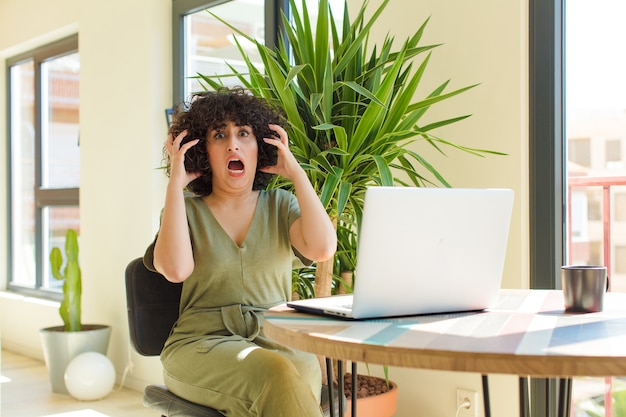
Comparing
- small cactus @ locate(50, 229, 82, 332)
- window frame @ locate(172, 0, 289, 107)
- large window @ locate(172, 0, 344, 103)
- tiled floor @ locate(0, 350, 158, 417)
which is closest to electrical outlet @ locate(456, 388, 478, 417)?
tiled floor @ locate(0, 350, 158, 417)

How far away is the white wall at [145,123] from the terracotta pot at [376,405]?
30 cm

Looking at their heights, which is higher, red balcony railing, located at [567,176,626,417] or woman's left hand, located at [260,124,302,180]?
woman's left hand, located at [260,124,302,180]

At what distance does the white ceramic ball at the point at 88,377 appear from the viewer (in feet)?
13.5

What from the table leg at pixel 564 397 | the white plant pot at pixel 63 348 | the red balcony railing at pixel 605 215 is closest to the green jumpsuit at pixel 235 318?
the table leg at pixel 564 397

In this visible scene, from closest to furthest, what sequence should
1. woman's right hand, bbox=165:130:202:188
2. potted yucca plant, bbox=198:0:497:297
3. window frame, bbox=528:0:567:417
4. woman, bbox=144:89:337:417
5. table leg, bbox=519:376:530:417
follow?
1. table leg, bbox=519:376:530:417
2. woman, bbox=144:89:337:417
3. woman's right hand, bbox=165:130:202:188
4. potted yucca plant, bbox=198:0:497:297
5. window frame, bbox=528:0:567:417

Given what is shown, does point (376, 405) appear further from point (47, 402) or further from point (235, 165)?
point (47, 402)

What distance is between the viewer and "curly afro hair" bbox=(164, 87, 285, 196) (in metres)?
2.07

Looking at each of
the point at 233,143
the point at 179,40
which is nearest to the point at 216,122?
the point at 233,143

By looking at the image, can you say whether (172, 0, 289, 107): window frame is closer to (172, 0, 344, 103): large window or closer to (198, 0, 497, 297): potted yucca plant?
(172, 0, 344, 103): large window

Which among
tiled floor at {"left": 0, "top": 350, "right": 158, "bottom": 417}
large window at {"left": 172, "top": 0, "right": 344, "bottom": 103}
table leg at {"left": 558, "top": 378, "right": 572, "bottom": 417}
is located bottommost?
tiled floor at {"left": 0, "top": 350, "right": 158, "bottom": 417}

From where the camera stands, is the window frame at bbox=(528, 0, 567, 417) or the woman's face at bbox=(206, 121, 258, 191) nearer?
the woman's face at bbox=(206, 121, 258, 191)

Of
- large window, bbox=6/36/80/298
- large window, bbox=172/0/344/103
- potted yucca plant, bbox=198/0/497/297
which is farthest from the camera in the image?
large window, bbox=6/36/80/298

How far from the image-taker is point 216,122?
2051mm

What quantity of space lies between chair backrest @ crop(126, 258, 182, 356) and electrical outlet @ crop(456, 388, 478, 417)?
1.15 m
